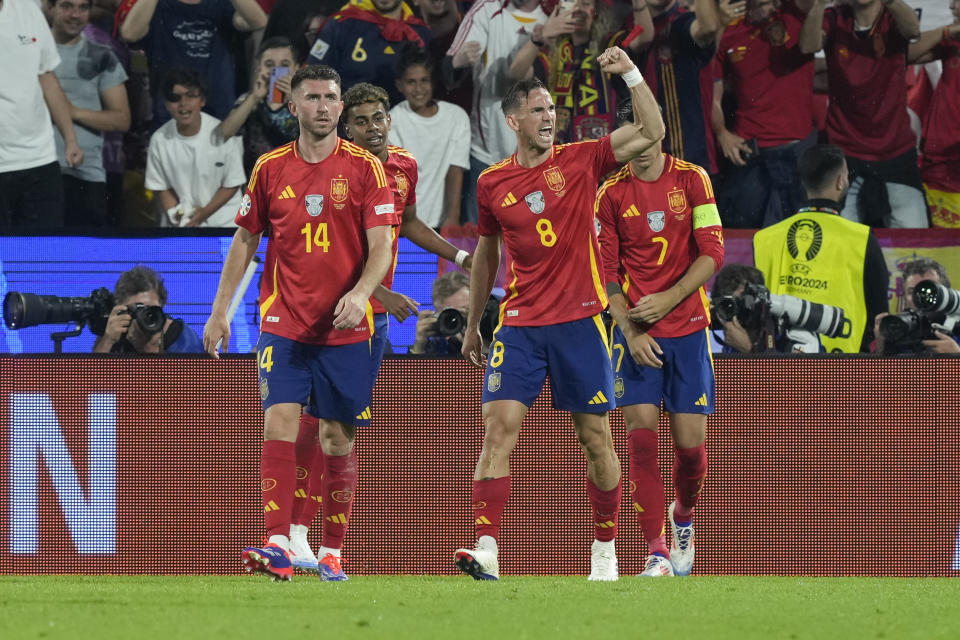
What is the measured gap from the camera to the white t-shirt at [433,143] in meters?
10.2

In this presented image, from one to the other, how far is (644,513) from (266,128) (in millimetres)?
4796

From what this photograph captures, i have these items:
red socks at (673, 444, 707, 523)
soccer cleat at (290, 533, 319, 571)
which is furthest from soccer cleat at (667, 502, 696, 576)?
soccer cleat at (290, 533, 319, 571)

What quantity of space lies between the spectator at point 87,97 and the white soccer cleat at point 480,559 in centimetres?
524

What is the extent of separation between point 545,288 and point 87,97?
5.49 meters

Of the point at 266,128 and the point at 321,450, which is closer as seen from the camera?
the point at 321,450

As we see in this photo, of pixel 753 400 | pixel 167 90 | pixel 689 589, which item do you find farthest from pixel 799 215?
pixel 167 90

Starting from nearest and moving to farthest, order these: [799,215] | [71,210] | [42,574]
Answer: [42,574] → [799,215] → [71,210]

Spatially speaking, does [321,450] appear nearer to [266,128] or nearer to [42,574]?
[42,574]

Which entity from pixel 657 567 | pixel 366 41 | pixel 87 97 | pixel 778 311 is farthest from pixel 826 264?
pixel 87 97

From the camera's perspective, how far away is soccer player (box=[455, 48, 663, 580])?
20.2ft

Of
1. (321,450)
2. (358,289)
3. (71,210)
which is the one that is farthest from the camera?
(71,210)

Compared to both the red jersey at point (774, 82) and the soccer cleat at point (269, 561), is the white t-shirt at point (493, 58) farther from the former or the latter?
the soccer cleat at point (269, 561)

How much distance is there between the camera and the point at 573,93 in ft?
34.4

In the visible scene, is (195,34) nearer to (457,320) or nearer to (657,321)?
(457,320)
